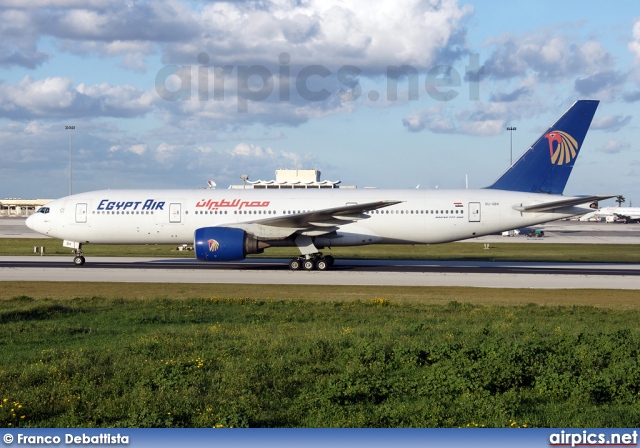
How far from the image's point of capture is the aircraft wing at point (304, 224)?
1192 inches

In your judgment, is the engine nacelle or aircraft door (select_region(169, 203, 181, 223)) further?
aircraft door (select_region(169, 203, 181, 223))

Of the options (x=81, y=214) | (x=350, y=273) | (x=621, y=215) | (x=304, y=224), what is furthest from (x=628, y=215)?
(x=81, y=214)

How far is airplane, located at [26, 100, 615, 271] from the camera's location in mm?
31906

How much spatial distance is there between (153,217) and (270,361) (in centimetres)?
2328

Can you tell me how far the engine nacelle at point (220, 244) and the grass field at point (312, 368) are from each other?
37.3 ft

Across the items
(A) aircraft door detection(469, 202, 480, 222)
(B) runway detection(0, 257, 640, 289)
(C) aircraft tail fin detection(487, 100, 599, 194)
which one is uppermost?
(C) aircraft tail fin detection(487, 100, 599, 194)

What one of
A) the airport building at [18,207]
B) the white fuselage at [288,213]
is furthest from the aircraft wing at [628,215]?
the airport building at [18,207]

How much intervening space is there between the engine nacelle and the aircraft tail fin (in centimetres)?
1391

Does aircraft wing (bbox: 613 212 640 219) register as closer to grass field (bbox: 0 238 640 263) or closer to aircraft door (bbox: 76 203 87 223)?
grass field (bbox: 0 238 640 263)

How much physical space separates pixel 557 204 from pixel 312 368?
2368 cm

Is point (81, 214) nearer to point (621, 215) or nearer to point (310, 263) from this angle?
point (310, 263)

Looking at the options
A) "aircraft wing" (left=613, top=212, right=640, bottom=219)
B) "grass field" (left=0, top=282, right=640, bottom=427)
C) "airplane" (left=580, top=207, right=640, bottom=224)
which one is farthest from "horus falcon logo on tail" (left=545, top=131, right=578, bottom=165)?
"aircraft wing" (left=613, top=212, right=640, bottom=219)

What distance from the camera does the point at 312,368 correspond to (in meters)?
10.5

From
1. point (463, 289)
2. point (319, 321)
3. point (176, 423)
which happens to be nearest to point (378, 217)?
point (463, 289)
